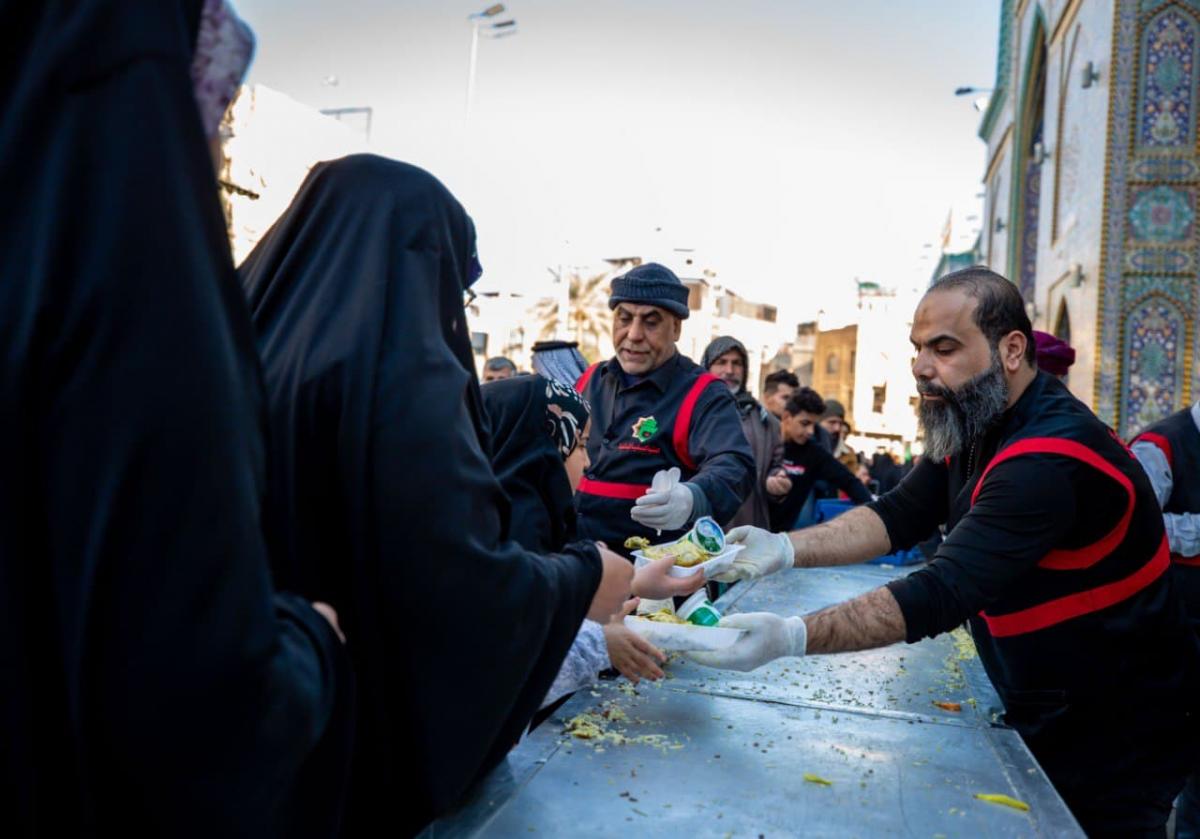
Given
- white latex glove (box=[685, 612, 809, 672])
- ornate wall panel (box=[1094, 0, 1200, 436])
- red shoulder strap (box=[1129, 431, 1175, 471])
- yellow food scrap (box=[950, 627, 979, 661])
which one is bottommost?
yellow food scrap (box=[950, 627, 979, 661])

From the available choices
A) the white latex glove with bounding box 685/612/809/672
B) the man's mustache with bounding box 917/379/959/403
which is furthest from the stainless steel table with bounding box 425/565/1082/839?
the man's mustache with bounding box 917/379/959/403

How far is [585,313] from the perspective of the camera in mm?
35906

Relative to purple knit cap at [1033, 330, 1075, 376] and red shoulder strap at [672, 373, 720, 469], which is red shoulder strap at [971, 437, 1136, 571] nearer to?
purple knit cap at [1033, 330, 1075, 376]

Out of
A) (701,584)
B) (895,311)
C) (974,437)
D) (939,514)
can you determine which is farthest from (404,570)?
(895,311)

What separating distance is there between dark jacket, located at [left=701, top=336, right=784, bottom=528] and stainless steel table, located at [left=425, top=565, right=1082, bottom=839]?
316cm

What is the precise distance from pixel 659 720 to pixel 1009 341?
4.83 feet

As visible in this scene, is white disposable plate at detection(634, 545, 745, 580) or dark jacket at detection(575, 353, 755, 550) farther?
dark jacket at detection(575, 353, 755, 550)

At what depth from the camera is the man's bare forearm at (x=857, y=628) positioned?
2572mm

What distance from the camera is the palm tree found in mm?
35500

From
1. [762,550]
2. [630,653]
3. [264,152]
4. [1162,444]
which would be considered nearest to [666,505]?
[762,550]

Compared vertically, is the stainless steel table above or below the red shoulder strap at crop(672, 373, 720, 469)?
below

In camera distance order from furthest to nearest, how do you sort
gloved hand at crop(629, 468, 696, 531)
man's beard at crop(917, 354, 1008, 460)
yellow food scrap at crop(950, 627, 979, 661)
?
gloved hand at crop(629, 468, 696, 531) → yellow food scrap at crop(950, 627, 979, 661) → man's beard at crop(917, 354, 1008, 460)

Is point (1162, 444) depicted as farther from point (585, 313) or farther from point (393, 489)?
point (585, 313)

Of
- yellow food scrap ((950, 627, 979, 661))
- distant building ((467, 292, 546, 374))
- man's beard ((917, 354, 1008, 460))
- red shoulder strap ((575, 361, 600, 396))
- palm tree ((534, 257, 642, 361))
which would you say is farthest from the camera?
distant building ((467, 292, 546, 374))
